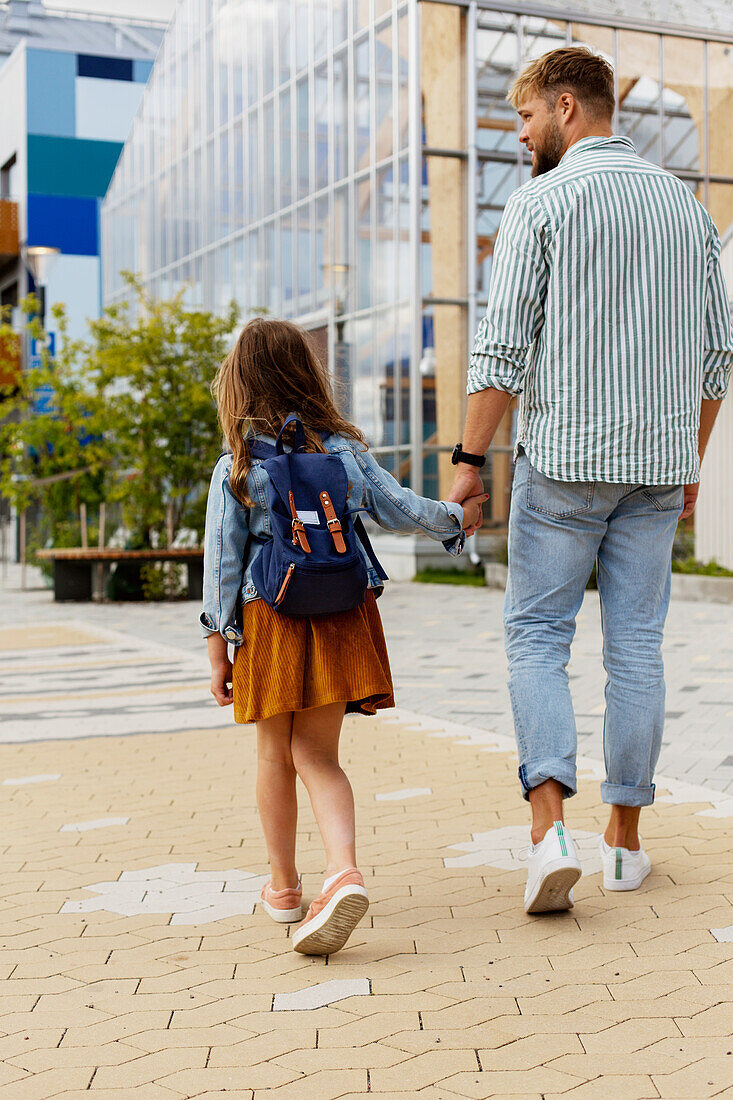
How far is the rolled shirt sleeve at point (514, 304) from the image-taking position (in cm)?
302

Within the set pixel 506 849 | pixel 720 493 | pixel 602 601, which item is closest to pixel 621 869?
pixel 506 849

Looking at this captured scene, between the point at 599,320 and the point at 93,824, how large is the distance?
2462 millimetres

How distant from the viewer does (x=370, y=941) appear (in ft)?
9.65

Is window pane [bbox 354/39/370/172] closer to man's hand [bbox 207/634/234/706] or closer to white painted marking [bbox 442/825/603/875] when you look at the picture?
white painted marking [bbox 442/825/603/875]

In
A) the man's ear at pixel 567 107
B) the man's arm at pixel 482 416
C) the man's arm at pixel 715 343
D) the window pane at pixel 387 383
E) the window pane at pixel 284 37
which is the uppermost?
the window pane at pixel 284 37

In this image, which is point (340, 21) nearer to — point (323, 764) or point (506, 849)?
point (506, 849)

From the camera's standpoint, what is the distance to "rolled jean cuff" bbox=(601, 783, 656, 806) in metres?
3.15

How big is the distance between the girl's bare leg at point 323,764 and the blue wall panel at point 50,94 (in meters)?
35.6

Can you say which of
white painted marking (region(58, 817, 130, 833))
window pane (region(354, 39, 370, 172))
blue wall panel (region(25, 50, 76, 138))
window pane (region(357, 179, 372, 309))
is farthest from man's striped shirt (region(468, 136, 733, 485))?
blue wall panel (region(25, 50, 76, 138))

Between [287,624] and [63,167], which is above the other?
[63,167]

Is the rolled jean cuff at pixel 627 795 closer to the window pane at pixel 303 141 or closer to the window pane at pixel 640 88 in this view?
the window pane at pixel 640 88

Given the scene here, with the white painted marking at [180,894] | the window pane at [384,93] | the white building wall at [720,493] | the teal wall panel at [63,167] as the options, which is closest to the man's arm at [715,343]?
the white painted marking at [180,894]

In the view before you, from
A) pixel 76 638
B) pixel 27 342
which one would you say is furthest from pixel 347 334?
pixel 27 342

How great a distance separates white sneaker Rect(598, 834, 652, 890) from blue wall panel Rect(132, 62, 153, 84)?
125 ft
